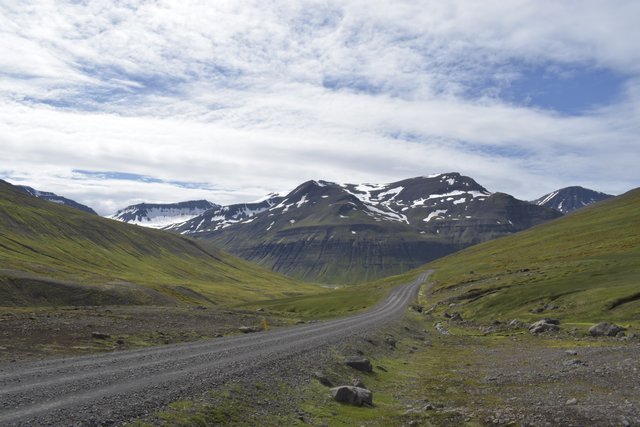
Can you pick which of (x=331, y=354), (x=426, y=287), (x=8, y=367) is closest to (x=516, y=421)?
(x=331, y=354)

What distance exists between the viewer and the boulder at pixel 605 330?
51384 millimetres

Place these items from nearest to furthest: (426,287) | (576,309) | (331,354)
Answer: (331,354)
(576,309)
(426,287)

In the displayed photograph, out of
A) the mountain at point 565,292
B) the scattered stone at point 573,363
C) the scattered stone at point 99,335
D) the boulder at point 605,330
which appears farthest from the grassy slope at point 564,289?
the scattered stone at point 99,335

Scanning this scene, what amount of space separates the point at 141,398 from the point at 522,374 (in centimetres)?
2539

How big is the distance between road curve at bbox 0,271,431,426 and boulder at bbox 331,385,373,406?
5.83 metres

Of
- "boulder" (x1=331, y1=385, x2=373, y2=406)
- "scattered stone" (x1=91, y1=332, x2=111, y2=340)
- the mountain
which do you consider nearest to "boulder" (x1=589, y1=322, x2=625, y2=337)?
the mountain

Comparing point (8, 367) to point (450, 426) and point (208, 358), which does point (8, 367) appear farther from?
point (450, 426)

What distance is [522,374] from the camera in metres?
33.8

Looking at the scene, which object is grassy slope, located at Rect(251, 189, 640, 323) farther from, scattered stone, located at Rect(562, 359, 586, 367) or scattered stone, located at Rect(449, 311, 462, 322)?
scattered stone, located at Rect(562, 359, 586, 367)

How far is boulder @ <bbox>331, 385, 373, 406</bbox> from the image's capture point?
84.3 feet

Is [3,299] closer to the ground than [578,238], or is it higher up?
closer to the ground

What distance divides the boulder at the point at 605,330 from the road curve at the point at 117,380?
1268 inches

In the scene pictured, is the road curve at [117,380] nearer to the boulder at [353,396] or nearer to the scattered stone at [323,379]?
the scattered stone at [323,379]

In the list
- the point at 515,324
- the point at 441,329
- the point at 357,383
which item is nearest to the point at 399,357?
the point at 357,383
